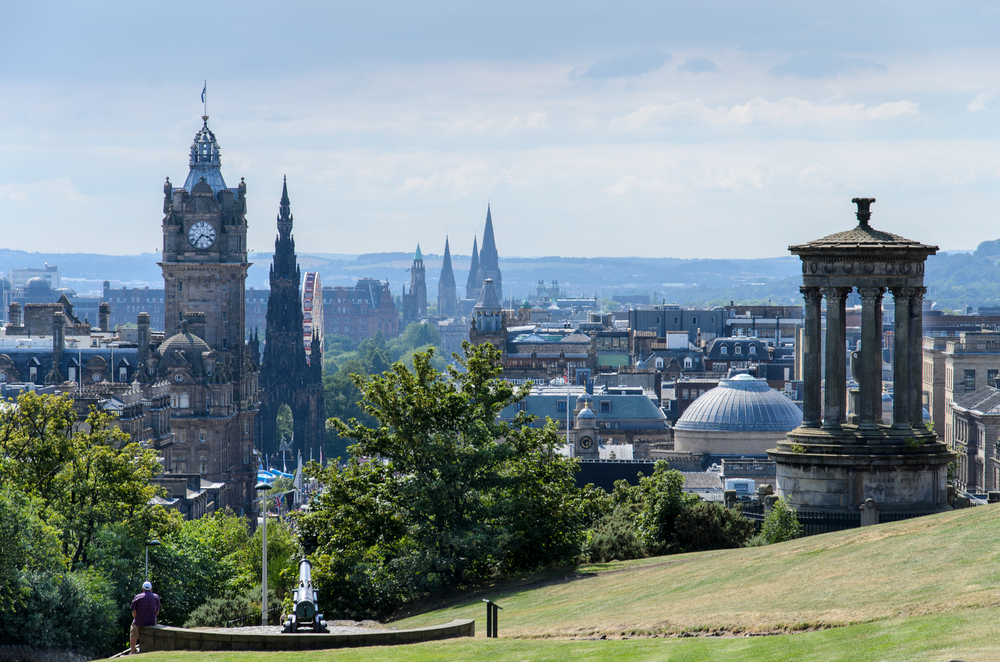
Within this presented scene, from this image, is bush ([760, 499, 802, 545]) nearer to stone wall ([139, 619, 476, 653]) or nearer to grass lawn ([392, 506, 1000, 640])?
grass lawn ([392, 506, 1000, 640])

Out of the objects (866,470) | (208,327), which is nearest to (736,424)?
(208,327)

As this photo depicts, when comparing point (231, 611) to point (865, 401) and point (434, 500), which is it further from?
point (865, 401)

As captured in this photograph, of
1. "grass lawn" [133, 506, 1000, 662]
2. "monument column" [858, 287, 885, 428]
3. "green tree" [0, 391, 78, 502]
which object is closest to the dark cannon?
"grass lawn" [133, 506, 1000, 662]

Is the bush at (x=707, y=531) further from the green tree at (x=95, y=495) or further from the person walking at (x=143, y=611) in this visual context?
the green tree at (x=95, y=495)

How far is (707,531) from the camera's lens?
168ft

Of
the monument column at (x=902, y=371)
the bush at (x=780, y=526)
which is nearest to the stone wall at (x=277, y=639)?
the bush at (x=780, y=526)

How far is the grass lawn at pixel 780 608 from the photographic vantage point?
28.0 m

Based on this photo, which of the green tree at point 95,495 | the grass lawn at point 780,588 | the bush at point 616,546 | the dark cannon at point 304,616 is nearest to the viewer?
the grass lawn at point 780,588

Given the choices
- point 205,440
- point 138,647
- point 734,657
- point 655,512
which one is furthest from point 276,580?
point 205,440

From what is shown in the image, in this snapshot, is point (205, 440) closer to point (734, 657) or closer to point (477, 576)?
point (477, 576)

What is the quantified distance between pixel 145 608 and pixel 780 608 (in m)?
13.9

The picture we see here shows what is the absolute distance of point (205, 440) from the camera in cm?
14650

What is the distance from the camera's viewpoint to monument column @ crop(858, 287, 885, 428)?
50750mm

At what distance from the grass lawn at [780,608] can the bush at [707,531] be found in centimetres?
673
